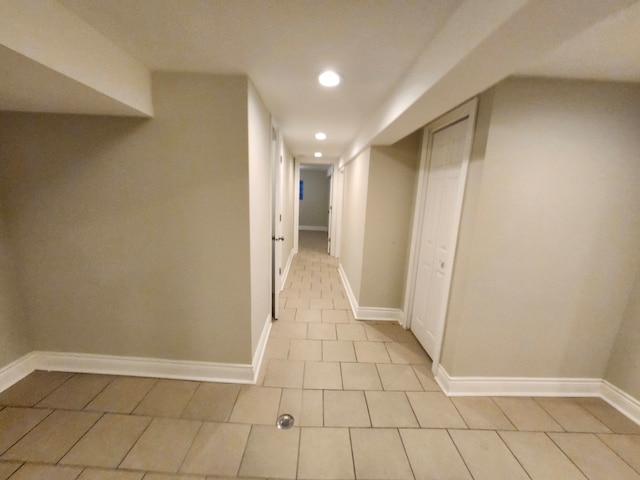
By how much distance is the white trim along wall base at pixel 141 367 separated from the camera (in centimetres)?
205

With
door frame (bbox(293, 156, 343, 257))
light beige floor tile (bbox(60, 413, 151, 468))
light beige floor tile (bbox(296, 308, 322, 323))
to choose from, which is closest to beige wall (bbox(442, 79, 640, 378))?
light beige floor tile (bbox(296, 308, 322, 323))

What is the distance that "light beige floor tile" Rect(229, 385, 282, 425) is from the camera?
5.64ft

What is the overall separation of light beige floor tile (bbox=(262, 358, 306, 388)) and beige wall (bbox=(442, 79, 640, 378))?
1.21 metres

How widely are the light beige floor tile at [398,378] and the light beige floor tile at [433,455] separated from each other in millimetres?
389

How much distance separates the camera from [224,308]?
1.96m

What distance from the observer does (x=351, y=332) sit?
2846 millimetres

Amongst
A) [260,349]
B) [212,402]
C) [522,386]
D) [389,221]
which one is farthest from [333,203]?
[212,402]

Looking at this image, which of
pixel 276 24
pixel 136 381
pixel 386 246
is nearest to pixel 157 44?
pixel 276 24

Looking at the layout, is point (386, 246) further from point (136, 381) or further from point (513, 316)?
point (136, 381)

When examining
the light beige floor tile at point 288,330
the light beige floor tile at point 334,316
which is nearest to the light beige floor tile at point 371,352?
the light beige floor tile at point 334,316

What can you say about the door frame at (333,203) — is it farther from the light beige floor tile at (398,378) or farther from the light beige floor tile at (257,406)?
the light beige floor tile at (257,406)

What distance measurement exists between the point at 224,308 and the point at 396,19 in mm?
1997

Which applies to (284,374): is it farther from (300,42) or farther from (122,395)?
(300,42)

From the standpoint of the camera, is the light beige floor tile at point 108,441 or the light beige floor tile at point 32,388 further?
the light beige floor tile at point 32,388
